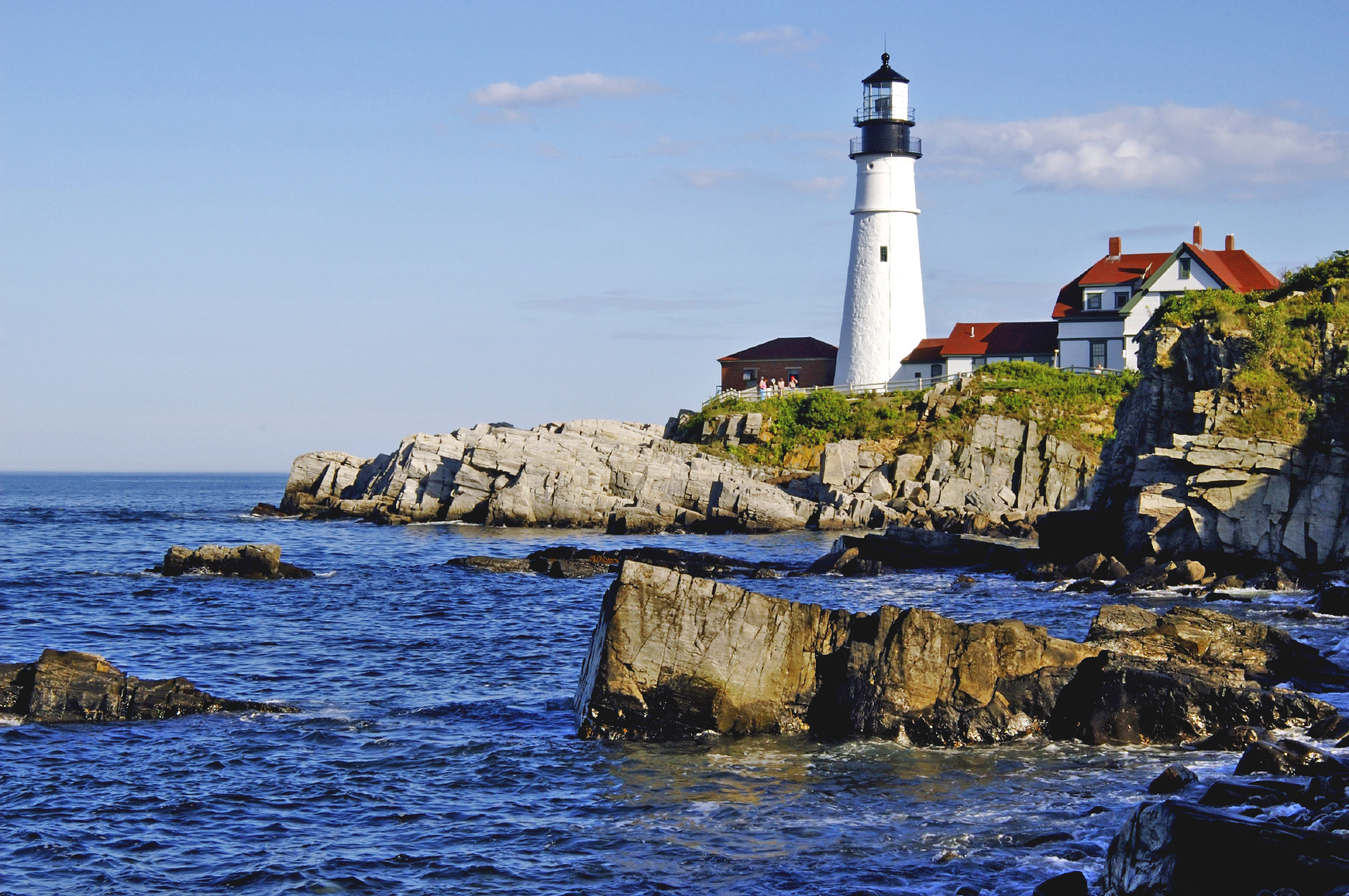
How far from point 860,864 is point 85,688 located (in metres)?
12.0

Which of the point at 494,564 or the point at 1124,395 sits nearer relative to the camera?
the point at 494,564

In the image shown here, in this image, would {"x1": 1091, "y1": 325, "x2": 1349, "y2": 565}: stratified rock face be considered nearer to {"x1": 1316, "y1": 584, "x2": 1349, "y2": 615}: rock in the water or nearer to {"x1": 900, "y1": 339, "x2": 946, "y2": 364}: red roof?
{"x1": 1316, "y1": 584, "x2": 1349, "y2": 615}: rock in the water

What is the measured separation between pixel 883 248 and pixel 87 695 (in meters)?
54.9

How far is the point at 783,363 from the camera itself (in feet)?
247

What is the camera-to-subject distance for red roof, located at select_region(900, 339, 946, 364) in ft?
223

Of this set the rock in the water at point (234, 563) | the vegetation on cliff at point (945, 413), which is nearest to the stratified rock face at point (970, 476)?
the vegetation on cliff at point (945, 413)

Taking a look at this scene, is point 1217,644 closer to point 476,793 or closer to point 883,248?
point 476,793

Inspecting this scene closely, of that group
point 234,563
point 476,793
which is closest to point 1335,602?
point 476,793

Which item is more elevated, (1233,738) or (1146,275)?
(1146,275)

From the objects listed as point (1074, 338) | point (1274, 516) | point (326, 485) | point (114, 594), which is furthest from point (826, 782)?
point (1074, 338)

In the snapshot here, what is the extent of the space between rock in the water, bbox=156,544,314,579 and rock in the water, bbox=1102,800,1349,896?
29.7 m

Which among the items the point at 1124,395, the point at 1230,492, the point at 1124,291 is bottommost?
the point at 1230,492

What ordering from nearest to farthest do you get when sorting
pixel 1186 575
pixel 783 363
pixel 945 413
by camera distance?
pixel 1186 575, pixel 945 413, pixel 783 363

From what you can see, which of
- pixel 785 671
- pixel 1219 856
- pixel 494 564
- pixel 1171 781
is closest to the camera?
pixel 1219 856
